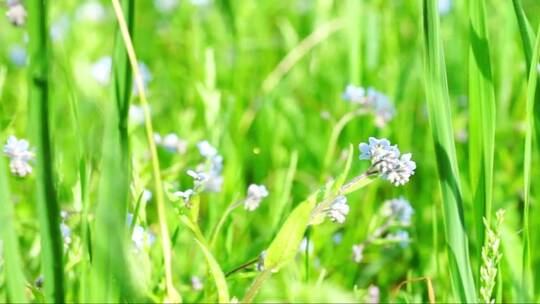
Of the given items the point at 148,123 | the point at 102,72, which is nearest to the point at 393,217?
the point at 148,123

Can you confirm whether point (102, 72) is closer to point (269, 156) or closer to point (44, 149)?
point (269, 156)

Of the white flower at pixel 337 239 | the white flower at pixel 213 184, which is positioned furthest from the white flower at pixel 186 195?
the white flower at pixel 337 239

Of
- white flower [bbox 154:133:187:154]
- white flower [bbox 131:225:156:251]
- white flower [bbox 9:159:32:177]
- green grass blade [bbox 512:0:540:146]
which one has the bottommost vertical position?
white flower [bbox 131:225:156:251]

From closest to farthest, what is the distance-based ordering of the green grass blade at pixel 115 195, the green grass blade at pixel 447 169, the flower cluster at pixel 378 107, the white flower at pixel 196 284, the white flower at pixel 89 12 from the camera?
the green grass blade at pixel 115 195 < the green grass blade at pixel 447 169 < the white flower at pixel 196 284 < the flower cluster at pixel 378 107 < the white flower at pixel 89 12

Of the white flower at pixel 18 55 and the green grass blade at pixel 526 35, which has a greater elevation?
the white flower at pixel 18 55

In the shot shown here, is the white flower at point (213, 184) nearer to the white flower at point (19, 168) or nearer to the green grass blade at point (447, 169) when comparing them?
the white flower at point (19, 168)

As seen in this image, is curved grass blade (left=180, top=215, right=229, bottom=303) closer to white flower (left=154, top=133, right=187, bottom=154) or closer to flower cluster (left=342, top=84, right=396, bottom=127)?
white flower (left=154, top=133, right=187, bottom=154)

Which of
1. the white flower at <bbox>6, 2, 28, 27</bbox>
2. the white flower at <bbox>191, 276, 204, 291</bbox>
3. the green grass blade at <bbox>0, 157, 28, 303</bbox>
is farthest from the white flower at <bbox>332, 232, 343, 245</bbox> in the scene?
the green grass blade at <bbox>0, 157, 28, 303</bbox>
